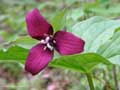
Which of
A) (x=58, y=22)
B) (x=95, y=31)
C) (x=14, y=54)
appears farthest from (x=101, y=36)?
(x=14, y=54)

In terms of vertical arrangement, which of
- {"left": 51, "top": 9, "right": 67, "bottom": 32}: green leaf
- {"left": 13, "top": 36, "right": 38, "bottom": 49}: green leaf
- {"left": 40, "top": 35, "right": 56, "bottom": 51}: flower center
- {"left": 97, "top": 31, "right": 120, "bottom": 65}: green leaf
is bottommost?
{"left": 13, "top": 36, "right": 38, "bottom": 49}: green leaf

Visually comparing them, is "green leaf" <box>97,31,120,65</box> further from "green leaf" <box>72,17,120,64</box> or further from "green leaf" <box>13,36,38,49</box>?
"green leaf" <box>13,36,38,49</box>

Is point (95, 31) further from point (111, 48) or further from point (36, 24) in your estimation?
point (36, 24)

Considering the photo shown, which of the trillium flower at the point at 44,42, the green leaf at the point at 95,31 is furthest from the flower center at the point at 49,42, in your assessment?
the green leaf at the point at 95,31

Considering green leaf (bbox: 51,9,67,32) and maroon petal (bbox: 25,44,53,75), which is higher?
green leaf (bbox: 51,9,67,32)

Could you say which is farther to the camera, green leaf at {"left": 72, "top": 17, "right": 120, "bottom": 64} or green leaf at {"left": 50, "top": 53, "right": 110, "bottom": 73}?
green leaf at {"left": 72, "top": 17, "right": 120, "bottom": 64}

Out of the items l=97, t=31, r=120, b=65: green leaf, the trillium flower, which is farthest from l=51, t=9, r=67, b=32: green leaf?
l=97, t=31, r=120, b=65: green leaf

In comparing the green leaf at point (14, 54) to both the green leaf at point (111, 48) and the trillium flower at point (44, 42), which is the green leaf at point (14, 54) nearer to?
the trillium flower at point (44, 42)

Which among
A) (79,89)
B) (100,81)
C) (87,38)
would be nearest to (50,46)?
(87,38)
